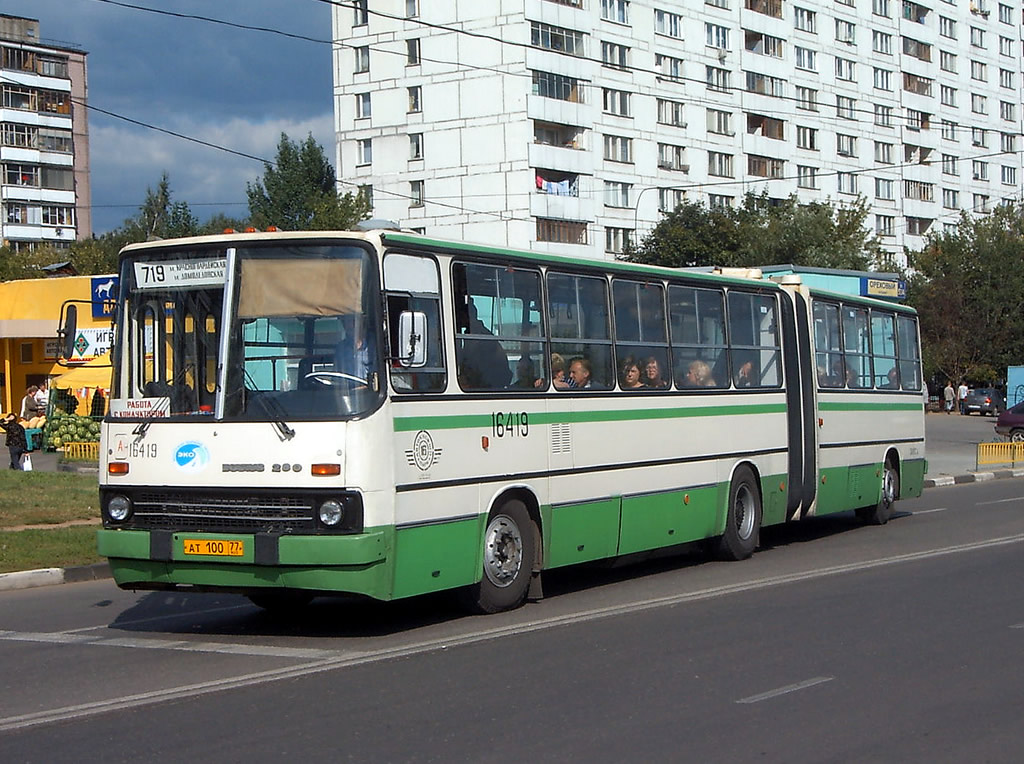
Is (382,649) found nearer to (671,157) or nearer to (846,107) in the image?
(671,157)

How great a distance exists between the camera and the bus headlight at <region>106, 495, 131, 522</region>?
10.6 meters

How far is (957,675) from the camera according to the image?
8.70 meters

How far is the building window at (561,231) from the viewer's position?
6512 centimetres

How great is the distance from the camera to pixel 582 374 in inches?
505

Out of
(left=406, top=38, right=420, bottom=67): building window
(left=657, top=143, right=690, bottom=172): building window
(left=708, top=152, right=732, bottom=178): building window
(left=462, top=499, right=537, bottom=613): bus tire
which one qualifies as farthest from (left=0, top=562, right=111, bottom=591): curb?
(left=708, top=152, right=732, bottom=178): building window

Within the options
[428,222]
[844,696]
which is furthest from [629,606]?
[428,222]

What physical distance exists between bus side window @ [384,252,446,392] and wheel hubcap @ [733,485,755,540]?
5844 mm

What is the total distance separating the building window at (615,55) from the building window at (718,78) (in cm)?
704

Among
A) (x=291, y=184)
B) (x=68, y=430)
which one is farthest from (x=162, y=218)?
(x=68, y=430)

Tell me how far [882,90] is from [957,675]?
279 feet

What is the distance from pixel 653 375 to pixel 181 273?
5188 mm

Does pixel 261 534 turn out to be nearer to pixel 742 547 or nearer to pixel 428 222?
pixel 742 547

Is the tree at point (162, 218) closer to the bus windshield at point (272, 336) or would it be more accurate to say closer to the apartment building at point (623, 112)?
the apartment building at point (623, 112)

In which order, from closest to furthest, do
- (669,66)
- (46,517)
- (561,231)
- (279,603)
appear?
(279,603)
(46,517)
(561,231)
(669,66)
